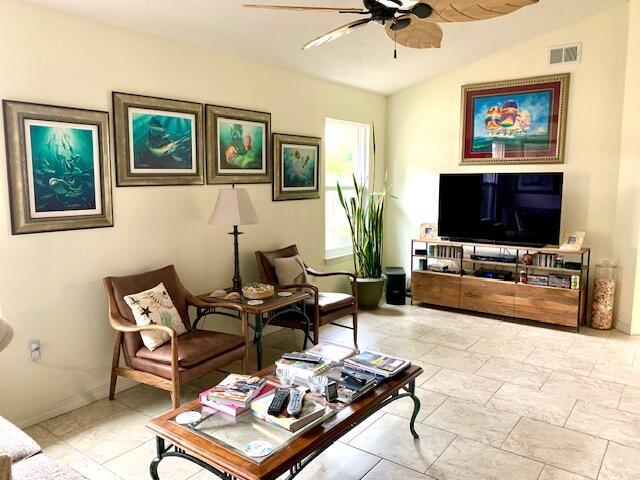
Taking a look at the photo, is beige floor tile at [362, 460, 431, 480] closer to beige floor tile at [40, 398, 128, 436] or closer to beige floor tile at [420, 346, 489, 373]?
beige floor tile at [420, 346, 489, 373]

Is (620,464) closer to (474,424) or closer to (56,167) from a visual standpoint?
(474,424)

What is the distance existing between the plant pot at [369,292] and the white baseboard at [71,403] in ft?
9.03

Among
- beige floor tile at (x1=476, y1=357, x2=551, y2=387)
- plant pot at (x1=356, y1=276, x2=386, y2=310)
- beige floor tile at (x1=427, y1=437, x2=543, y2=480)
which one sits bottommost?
beige floor tile at (x1=427, y1=437, x2=543, y2=480)

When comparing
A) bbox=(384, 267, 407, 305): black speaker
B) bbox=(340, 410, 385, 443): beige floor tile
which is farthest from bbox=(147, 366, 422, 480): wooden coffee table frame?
bbox=(384, 267, 407, 305): black speaker

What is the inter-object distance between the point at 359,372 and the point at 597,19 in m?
4.42

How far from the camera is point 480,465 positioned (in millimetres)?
2570

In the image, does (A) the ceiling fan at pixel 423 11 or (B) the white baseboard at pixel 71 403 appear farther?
(B) the white baseboard at pixel 71 403

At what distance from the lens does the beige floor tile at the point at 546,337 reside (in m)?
4.43

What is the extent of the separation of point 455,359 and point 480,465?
155 cm

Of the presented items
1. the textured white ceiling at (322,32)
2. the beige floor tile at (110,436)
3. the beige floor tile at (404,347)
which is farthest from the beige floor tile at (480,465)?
the textured white ceiling at (322,32)

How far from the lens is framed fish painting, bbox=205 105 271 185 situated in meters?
4.00

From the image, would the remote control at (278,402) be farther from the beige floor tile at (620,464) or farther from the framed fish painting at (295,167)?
the framed fish painting at (295,167)

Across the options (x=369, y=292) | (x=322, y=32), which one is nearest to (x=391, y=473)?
(x=369, y=292)

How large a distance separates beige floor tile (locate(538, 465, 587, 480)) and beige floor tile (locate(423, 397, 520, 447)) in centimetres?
30
